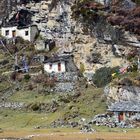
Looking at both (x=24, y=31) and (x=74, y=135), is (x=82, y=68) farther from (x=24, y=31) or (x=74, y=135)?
(x=74, y=135)

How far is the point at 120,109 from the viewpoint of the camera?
79500 mm

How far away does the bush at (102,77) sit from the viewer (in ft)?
310

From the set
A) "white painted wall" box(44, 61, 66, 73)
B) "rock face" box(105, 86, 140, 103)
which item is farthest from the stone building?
"white painted wall" box(44, 61, 66, 73)

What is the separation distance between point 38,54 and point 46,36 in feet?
A: 21.1

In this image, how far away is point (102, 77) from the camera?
95500mm

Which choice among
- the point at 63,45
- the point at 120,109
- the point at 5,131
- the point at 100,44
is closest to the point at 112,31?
the point at 100,44

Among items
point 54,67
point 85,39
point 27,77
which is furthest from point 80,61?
point 27,77

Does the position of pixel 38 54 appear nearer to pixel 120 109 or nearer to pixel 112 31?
pixel 112 31

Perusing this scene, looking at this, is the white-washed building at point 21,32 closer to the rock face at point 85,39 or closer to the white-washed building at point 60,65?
the rock face at point 85,39

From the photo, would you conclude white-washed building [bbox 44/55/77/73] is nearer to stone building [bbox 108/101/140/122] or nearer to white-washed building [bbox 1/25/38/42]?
white-washed building [bbox 1/25/38/42]

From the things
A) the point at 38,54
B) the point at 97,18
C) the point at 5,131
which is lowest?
the point at 5,131

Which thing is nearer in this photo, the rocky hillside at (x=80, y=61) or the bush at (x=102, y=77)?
the rocky hillside at (x=80, y=61)

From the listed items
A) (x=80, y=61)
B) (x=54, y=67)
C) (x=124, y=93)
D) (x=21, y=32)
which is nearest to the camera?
(x=124, y=93)

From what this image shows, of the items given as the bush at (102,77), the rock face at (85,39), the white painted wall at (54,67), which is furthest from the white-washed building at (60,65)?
the bush at (102,77)
